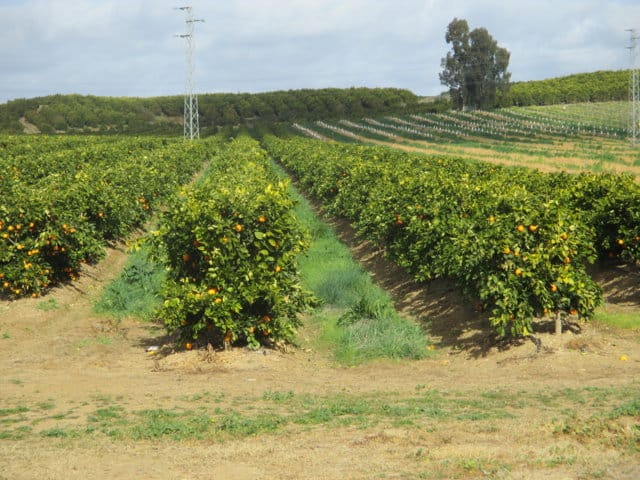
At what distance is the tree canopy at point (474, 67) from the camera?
105 m

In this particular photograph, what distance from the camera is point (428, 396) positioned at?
26.3ft

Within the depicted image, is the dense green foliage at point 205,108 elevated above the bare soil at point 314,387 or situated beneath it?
elevated above

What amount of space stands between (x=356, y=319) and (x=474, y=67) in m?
98.8

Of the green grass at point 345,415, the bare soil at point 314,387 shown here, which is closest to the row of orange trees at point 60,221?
the bare soil at point 314,387

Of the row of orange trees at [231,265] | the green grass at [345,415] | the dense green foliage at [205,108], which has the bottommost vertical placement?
the green grass at [345,415]

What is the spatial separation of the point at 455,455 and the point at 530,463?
22.4 inches

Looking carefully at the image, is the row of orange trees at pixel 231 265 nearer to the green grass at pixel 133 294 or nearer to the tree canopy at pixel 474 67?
the green grass at pixel 133 294

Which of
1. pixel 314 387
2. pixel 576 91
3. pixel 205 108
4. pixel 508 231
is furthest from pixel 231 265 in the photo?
pixel 576 91

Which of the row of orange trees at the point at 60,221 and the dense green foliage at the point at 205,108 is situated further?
the dense green foliage at the point at 205,108

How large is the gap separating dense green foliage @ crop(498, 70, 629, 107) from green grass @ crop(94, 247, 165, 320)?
357 ft

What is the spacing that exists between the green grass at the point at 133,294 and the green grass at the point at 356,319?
9.64ft

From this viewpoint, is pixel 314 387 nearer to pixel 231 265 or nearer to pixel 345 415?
pixel 345 415

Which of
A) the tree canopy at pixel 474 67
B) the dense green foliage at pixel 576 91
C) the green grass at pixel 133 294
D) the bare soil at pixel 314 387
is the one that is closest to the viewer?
the bare soil at pixel 314 387

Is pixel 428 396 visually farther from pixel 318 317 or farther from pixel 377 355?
pixel 318 317
